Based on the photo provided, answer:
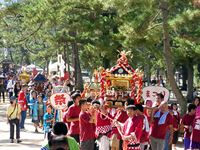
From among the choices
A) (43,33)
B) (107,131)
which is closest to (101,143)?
(107,131)

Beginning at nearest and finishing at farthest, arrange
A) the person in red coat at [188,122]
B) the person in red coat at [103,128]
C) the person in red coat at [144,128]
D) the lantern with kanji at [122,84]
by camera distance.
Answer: the person in red coat at [144,128] < the person in red coat at [103,128] < the person in red coat at [188,122] < the lantern with kanji at [122,84]

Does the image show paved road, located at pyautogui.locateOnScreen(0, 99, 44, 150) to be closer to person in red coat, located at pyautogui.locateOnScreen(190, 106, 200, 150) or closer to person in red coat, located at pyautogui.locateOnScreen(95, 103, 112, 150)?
person in red coat, located at pyautogui.locateOnScreen(95, 103, 112, 150)

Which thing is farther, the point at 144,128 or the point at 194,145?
the point at 194,145

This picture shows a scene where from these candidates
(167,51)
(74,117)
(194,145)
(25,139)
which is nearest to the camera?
(74,117)

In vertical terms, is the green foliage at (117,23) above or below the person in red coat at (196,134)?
above

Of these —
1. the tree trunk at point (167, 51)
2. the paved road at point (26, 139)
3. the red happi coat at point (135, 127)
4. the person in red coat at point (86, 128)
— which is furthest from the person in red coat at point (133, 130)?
the tree trunk at point (167, 51)

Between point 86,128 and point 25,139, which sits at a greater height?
point 86,128

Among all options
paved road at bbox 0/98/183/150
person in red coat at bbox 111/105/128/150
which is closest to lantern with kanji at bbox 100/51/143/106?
person in red coat at bbox 111/105/128/150

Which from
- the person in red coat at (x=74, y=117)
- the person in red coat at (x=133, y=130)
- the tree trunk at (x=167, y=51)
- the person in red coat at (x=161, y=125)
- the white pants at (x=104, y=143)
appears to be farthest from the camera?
the tree trunk at (x=167, y=51)

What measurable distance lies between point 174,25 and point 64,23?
31.8 feet

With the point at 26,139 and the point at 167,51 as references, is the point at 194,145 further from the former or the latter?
the point at 26,139

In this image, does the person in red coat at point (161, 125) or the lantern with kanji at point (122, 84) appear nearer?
the person in red coat at point (161, 125)

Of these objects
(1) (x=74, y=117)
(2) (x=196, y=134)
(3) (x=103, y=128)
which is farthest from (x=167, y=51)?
(1) (x=74, y=117)

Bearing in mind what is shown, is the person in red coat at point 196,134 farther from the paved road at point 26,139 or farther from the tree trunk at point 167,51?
the tree trunk at point 167,51
